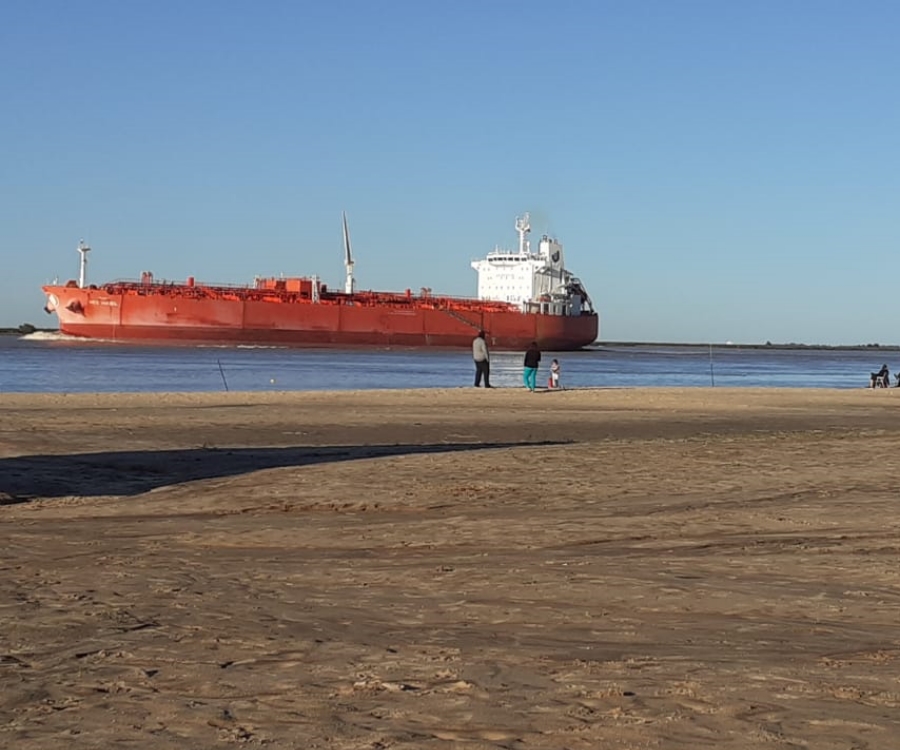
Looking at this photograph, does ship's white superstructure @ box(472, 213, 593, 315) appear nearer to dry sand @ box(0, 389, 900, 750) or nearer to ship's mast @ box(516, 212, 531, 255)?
ship's mast @ box(516, 212, 531, 255)

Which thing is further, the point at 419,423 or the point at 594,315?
the point at 594,315

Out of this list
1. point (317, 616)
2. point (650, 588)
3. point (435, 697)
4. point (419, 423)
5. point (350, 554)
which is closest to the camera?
point (435, 697)

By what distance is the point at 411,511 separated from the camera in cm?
771

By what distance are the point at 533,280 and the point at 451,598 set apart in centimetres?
6953

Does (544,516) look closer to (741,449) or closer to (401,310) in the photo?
(741,449)

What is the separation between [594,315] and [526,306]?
715 centimetres

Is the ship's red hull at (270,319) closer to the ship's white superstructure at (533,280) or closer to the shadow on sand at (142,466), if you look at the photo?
the ship's white superstructure at (533,280)

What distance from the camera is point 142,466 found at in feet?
33.3

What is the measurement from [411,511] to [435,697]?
4283mm

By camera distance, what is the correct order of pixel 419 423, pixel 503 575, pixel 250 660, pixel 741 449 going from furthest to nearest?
pixel 419 423
pixel 741 449
pixel 503 575
pixel 250 660

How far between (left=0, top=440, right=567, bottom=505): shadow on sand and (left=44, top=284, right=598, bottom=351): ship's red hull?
51.1 meters

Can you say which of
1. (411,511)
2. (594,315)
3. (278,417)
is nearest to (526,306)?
(594,315)

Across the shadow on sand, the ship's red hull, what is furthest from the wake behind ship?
the shadow on sand

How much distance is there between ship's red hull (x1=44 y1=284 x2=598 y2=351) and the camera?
61938 mm
